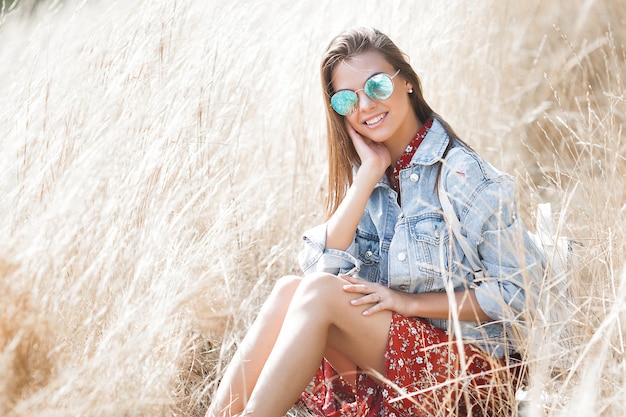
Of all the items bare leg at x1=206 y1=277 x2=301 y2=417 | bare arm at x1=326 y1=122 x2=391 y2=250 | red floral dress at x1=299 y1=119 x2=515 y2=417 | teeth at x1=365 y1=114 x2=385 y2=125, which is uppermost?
teeth at x1=365 y1=114 x2=385 y2=125

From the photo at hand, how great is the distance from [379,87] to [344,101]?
116 mm

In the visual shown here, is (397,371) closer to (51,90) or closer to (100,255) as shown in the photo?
(100,255)

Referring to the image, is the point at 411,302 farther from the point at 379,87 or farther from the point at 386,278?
the point at 379,87

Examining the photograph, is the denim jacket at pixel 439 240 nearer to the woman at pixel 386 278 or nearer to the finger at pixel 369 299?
the woman at pixel 386 278

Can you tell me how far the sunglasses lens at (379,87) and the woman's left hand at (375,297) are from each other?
55 cm

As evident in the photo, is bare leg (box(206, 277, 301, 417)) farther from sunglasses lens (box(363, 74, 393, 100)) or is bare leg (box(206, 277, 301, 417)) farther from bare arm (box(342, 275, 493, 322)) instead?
sunglasses lens (box(363, 74, 393, 100))

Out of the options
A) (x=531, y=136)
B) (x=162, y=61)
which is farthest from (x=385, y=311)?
(x=531, y=136)

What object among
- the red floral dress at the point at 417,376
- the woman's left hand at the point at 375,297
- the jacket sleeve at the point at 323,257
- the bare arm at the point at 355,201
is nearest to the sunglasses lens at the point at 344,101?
the bare arm at the point at 355,201

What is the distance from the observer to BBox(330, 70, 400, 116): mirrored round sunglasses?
88.0 inches

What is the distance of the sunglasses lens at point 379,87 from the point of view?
223 cm

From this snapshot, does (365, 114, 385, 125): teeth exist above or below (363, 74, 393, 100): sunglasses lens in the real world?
below

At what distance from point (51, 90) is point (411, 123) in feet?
3.66

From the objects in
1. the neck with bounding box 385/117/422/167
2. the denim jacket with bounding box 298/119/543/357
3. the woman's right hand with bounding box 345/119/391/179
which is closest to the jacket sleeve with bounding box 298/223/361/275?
the denim jacket with bounding box 298/119/543/357

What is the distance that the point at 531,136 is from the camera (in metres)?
4.23
